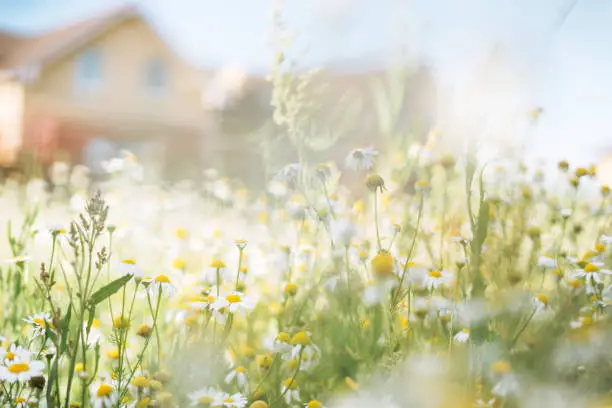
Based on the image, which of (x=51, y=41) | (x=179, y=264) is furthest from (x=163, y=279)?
(x=51, y=41)

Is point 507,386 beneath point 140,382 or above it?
above

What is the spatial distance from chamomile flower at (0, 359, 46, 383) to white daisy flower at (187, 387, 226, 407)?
28cm

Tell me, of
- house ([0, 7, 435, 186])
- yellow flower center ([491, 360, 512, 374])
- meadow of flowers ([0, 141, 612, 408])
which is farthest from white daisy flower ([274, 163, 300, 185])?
house ([0, 7, 435, 186])

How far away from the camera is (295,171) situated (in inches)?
71.8

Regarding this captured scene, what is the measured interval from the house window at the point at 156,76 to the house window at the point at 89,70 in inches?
50.7

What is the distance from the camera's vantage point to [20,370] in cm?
123

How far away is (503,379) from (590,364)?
16 cm

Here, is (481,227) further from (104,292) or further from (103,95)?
(103,95)

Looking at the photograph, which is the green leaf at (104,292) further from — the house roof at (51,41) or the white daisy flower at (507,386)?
the house roof at (51,41)

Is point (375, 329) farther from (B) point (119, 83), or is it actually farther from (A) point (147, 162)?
(B) point (119, 83)

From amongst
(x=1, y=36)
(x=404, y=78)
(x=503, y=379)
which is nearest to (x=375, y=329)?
(x=503, y=379)

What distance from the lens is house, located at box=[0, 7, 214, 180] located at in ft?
53.5

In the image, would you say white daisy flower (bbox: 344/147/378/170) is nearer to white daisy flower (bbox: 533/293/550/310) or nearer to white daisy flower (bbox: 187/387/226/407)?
white daisy flower (bbox: 533/293/550/310)

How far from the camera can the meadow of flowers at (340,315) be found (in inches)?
43.8
